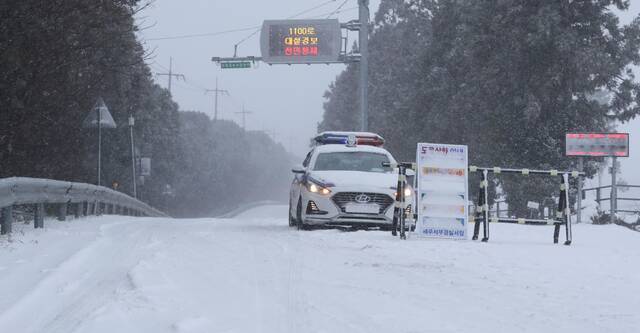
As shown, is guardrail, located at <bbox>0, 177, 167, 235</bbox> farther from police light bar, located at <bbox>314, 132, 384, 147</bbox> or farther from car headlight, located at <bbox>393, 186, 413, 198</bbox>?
car headlight, located at <bbox>393, 186, 413, 198</bbox>

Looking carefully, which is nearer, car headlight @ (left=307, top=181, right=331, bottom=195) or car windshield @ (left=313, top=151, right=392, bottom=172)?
car headlight @ (left=307, top=181, right=331, bottom=195)

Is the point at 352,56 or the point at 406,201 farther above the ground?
the point at 352,56

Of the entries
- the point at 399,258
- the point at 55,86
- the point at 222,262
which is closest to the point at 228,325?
the point at 222,262

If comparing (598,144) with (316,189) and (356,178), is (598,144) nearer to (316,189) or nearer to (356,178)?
(356,178)

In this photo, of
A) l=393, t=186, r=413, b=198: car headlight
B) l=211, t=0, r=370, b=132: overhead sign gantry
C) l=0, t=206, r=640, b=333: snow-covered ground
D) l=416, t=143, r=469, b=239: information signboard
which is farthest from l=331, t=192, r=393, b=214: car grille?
l=211, t=0, r=370, b=132: overhead sign gantry

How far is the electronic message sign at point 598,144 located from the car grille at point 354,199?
40.9 feet

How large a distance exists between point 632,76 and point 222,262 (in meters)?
33.5

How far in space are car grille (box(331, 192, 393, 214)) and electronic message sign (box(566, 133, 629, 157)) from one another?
12.5 meters

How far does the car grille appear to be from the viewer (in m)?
16.0

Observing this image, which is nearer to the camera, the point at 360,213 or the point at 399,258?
the point at 399,258

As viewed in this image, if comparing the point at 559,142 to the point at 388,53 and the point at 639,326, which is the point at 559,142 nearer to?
the point at 388,53

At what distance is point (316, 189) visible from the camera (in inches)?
640

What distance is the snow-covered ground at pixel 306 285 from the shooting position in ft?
20.6

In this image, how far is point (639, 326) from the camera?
6.36 meters
